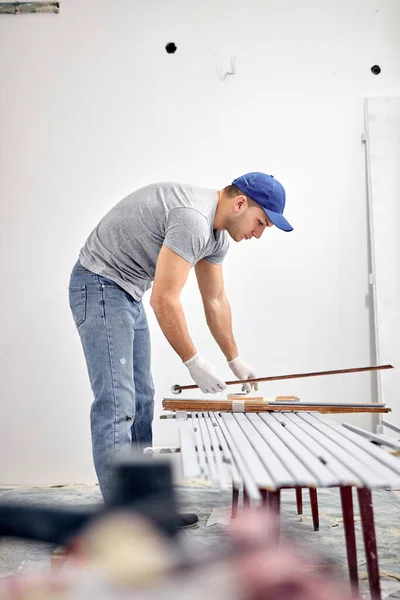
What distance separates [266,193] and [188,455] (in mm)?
1239

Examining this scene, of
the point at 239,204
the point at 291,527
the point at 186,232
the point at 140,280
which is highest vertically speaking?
the point at 239,204

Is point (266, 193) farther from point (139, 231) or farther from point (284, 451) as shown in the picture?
point (284, 451)

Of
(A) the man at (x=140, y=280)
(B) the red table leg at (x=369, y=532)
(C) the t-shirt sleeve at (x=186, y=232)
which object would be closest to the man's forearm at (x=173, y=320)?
(A) the man at (x=140, y=280)

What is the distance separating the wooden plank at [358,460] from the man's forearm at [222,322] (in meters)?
1.11

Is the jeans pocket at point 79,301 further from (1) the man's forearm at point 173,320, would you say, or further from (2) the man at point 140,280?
(1) the man's forearm at point 173,320

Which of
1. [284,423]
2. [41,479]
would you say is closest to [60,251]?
[41,479]

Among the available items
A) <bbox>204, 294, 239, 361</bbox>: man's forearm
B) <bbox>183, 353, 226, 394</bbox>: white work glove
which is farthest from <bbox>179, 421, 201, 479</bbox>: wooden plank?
<bbox>204, 294, 239, 361</bbox>: man's forearm

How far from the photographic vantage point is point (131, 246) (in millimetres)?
2023

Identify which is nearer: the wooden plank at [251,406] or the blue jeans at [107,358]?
the wooden plank at [251,406]

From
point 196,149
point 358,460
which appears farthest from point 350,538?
point 196,149

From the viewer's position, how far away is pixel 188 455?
1022 mm

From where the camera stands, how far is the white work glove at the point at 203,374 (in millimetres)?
1999

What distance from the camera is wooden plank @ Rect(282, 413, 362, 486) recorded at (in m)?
0.82

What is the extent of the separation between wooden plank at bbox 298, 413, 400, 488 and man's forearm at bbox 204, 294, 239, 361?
1.11 meters
